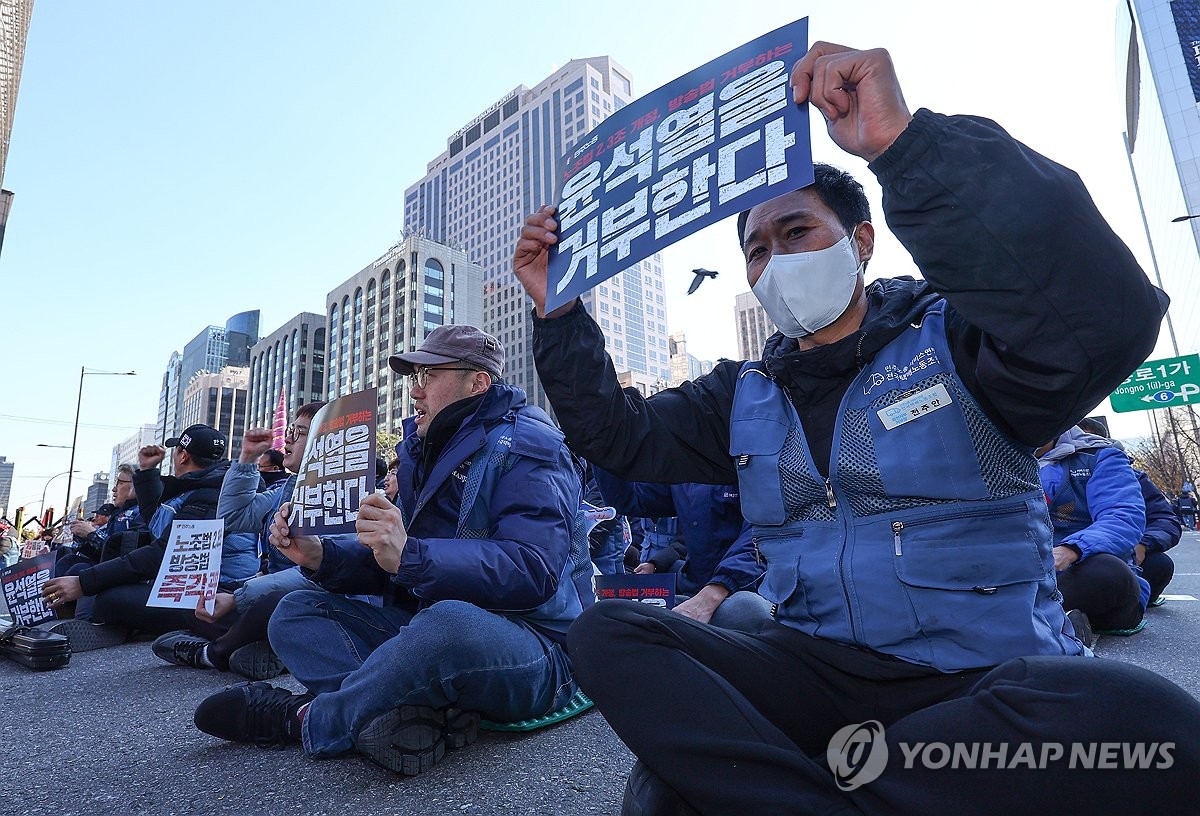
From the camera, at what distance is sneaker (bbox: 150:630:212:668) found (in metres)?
3.70

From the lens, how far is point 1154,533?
459 centimetres

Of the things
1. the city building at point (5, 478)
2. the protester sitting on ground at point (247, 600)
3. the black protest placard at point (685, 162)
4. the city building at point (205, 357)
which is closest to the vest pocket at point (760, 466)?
the black protest placard at point (685, 162)

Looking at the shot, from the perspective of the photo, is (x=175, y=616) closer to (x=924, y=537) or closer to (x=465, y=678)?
(x=465, y=678)

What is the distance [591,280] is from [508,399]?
44.1 inches

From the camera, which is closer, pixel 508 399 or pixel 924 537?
pixel 924 537

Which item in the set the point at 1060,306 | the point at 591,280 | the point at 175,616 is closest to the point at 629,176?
the point at 591,280

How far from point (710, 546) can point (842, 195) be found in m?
2.17

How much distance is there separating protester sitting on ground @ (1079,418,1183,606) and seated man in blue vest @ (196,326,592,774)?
4.05 metres

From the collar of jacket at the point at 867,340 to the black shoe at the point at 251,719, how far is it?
6.26 feet

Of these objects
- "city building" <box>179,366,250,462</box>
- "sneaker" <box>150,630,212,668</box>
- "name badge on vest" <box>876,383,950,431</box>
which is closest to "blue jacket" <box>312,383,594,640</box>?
"name badge on vest" <box>876,383,950,431</box>

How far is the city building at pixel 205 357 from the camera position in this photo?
120 meters

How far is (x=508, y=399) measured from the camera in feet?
8.44

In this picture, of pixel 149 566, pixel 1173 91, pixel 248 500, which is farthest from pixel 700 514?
pixel 1173 91

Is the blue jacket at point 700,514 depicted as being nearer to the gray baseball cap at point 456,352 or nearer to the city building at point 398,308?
the gray baseball cap at point 456,352
